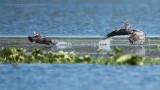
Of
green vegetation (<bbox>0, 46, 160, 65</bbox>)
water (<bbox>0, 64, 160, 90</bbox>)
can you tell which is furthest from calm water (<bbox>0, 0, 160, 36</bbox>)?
water (<bbox>0, 64, 160, 90</bbox>)

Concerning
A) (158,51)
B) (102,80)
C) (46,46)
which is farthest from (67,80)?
(46,46)

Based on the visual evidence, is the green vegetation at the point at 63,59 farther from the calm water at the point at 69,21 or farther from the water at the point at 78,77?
the calm water at the point at 69,21

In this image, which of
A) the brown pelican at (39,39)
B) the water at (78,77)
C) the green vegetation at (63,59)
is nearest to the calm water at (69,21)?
the brown pelican at (39,39)

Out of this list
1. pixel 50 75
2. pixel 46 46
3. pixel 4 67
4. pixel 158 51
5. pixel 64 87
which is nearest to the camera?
pixel 64 87

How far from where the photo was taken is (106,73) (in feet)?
57.9

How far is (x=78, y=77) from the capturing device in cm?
1709

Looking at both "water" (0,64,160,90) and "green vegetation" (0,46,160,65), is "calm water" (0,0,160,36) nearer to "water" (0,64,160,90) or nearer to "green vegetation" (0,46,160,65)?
"green vegetation" (0,46,160,65)

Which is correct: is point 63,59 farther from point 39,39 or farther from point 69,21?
point 69,21

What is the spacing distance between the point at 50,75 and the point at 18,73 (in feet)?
3.38

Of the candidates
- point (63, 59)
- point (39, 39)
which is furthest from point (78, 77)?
point (39, 39)

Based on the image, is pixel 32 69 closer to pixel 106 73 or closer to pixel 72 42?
pixel 106 73

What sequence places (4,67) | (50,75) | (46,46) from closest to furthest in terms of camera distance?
(50,75) < (4,67) < (46,46)

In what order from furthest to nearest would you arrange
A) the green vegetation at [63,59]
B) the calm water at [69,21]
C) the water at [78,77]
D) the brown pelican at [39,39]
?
1. the calm water at [69,21]
2. the brown pelican at [39,39]
3. the green vegetation at [63,59]
4. the water at [78,77]

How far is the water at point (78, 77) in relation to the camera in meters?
15.8
